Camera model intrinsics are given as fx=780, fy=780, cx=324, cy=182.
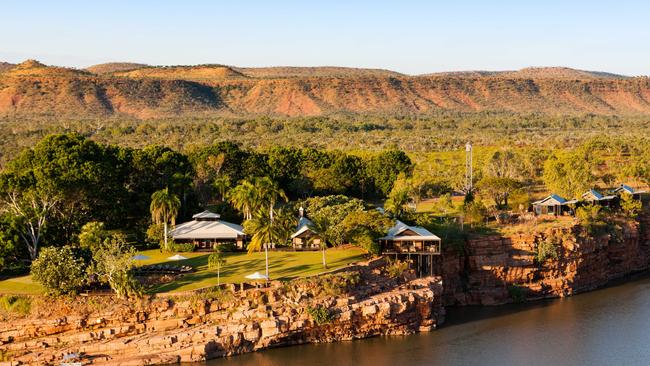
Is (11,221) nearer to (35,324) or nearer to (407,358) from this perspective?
(35,324)

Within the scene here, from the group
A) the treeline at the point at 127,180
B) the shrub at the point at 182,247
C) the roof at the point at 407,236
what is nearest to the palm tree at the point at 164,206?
the shrub at the point at 182,247

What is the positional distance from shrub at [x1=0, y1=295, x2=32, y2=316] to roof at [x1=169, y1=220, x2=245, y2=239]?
13.3m

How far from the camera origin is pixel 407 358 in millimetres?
42625

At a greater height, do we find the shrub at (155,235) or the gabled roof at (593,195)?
the gabled roof at (593,195)

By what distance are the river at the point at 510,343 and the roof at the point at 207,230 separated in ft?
46.3

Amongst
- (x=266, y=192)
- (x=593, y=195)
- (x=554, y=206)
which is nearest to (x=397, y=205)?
(x=266, y=192)

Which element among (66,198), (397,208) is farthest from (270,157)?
(66,198)

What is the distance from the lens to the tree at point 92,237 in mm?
49562

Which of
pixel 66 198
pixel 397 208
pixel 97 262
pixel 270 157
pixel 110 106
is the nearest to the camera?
pixel 97 262

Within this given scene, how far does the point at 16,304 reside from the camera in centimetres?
4422

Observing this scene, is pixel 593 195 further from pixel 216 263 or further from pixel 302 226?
pixel 216 263

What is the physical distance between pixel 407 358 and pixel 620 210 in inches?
1307

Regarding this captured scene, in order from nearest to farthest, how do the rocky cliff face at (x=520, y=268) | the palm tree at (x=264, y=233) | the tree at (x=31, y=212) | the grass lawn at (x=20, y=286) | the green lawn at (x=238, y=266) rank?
the grass lawn at (x=20, y=286) < the green lawn at (x=238, y=266) < the palm tree at (x=264, y=233) < the tree at (x=31, y=212) < the rocky cliff face at (x=520, y=268)

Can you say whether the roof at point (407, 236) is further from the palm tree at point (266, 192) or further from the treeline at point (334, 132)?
the treeline at point (334, 132)
